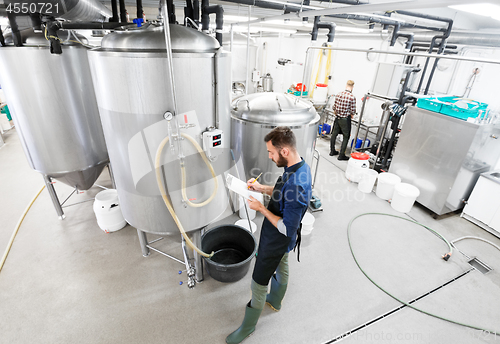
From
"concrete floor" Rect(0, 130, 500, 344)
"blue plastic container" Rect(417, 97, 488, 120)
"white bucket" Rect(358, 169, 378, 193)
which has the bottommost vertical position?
"concrete floor" Rect(0, 130, 500, 344)

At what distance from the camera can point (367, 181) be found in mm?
3725

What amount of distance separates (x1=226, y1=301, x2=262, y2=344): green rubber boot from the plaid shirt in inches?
151

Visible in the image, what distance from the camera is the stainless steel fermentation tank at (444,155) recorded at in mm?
2982

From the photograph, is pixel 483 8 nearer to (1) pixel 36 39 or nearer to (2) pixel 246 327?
(2) pixel 246 327

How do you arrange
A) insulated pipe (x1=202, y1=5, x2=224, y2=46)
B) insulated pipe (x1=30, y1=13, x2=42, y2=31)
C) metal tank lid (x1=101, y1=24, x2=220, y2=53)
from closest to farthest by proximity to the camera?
1. metal tank lid (x1=101, y1=24, x2=220, y2=53)
2. insulated pipe (x1=202, y1=5, x2=224, y2=46)
3. insulated pipe (x1=30, y1=13, x2=42, y2=31)

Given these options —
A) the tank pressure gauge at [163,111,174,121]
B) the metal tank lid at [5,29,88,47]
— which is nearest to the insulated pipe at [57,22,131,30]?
the metal tank lid at [5,29,88,47]

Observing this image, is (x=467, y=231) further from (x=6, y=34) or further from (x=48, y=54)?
(x=6, y=34)

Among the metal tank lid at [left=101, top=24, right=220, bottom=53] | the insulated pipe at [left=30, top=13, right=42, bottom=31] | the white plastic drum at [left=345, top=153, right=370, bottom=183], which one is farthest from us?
the white plastic drum at [left=345, top=153, right=370, bottom=183]

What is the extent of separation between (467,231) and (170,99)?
12.3ft

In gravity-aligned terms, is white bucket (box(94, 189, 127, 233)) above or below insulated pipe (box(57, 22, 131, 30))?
below

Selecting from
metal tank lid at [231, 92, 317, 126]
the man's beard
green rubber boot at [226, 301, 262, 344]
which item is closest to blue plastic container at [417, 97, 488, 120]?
metal tank lid at [231, 92, 317, 126]

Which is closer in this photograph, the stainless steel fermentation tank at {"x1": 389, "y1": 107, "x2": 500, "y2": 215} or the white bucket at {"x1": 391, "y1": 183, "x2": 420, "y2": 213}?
the stainless steel fermentation tank at {"x1": 389, "y1": 107, "x2": 500, "y2": 215}

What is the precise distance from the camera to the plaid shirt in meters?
4.50

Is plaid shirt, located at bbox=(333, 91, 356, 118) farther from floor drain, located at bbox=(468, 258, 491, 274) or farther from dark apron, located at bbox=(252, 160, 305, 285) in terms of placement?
dark apron, located at bbox=(252, 160, 305, 285)
